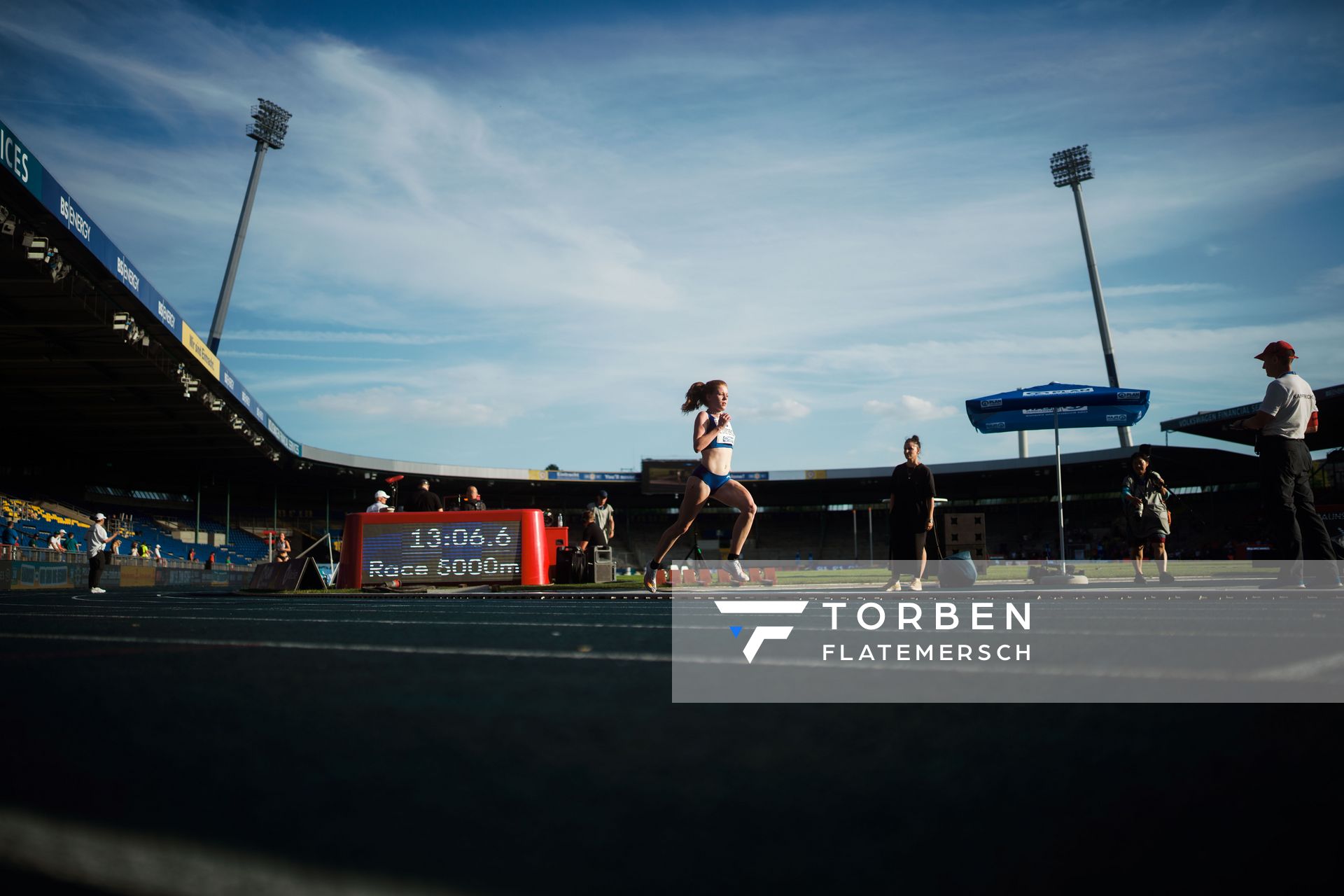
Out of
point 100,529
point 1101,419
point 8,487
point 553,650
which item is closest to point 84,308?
point 100,529

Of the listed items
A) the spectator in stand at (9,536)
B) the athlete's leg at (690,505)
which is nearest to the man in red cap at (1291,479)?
the athlete's leg at (690,505)

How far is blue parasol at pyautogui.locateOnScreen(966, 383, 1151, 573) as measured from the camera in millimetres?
19484

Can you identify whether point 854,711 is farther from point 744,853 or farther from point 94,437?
point 94,437

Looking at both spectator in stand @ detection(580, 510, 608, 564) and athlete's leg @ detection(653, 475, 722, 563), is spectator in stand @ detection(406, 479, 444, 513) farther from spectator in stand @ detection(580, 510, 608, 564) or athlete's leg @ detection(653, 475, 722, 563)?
athlete's leg @ detection(653, 475, 722, 563)

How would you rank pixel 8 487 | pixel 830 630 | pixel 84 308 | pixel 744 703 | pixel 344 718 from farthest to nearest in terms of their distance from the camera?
pixel 8 487 < pixel 84 308 < pixel 830 630 < pixel 744 703 < pixel 344 718

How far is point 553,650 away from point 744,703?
104 centimetres

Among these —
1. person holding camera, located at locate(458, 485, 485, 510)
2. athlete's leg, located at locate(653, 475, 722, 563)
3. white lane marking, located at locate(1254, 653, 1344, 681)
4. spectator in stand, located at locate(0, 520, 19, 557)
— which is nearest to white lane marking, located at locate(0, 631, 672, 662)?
white lane marking, located at locate(1254, 653, 1344, 681)

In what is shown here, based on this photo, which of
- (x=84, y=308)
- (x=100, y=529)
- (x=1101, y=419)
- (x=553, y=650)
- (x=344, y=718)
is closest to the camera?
(x=344, y=718)

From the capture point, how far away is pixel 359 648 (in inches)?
104

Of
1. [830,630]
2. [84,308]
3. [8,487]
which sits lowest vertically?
[830,630]

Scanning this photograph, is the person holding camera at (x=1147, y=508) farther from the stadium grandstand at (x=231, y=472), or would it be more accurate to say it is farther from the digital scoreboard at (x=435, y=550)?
the digital scoreboard at (x=435, y=550)

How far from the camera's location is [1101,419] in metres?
21.6

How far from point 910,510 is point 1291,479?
3096 millimetres

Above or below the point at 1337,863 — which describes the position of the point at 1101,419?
above
